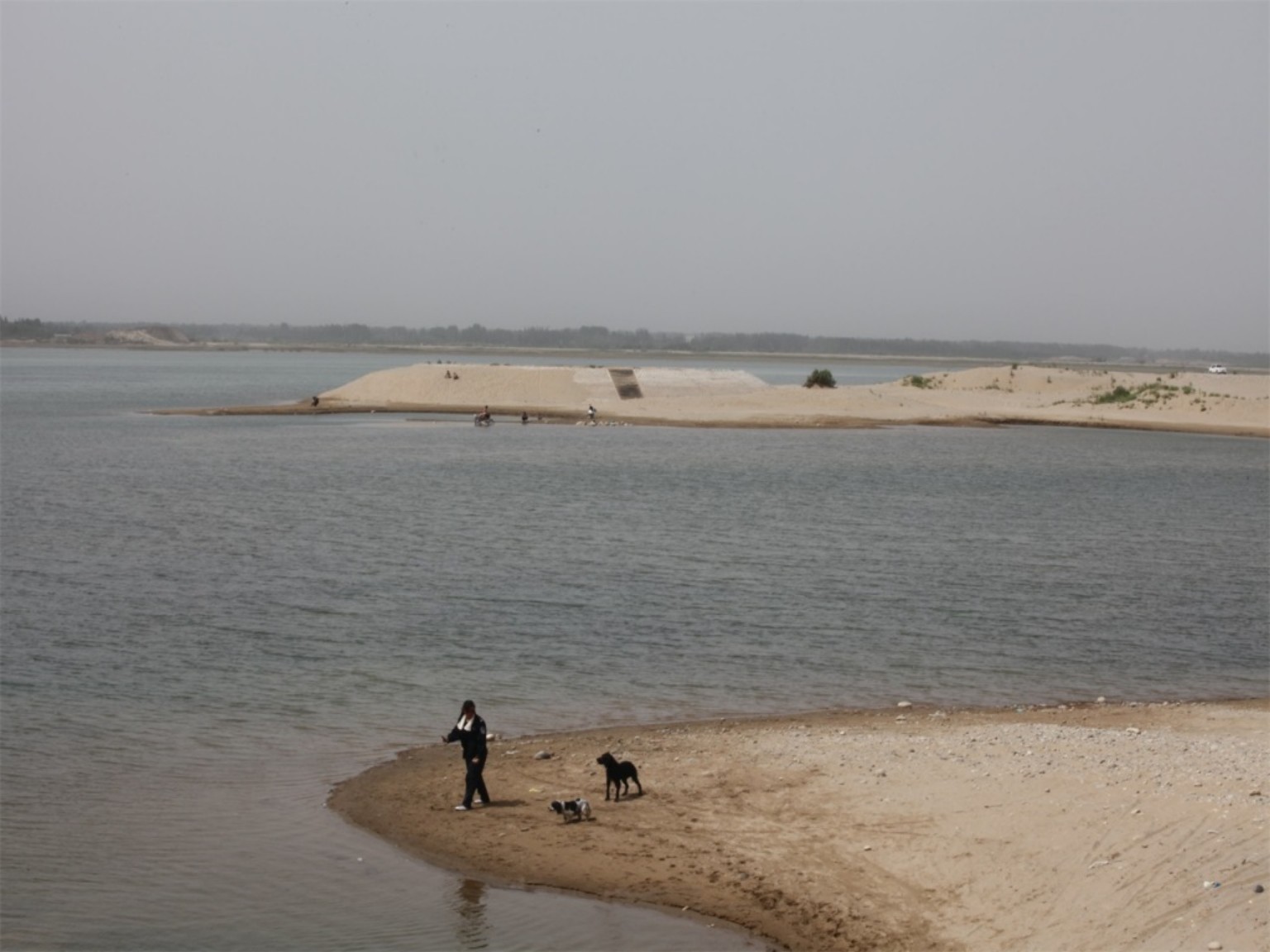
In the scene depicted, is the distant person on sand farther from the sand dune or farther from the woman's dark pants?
the sand dune

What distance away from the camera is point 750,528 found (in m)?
37.9

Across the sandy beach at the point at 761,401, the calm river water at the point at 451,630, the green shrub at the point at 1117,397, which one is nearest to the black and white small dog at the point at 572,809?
the calm river water at the point at 451,630

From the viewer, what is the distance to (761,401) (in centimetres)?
8988

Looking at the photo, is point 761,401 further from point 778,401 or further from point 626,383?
point 626,383

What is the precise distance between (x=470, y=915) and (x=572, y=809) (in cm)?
211

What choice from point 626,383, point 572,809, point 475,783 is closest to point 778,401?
point 626,383

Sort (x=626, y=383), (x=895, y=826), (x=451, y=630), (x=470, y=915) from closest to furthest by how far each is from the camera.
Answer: (x=470, y=915) < (x=895, y=826) < (x=451, y=630) < (x=626, y=383)

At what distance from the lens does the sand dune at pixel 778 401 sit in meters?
83.9

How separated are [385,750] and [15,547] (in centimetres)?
1956

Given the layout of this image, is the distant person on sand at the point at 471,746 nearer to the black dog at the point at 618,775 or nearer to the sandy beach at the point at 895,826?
the sandy beach at the point at 895,826

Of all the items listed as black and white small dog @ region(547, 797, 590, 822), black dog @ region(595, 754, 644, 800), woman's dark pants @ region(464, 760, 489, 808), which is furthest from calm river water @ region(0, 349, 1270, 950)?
black dog @ region(595, 754, 644, 800)

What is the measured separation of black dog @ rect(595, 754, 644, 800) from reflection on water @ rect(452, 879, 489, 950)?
6.72ft

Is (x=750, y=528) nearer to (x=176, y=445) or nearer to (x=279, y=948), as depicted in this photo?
(x=279, y=948)

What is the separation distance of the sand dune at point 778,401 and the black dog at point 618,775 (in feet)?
213
